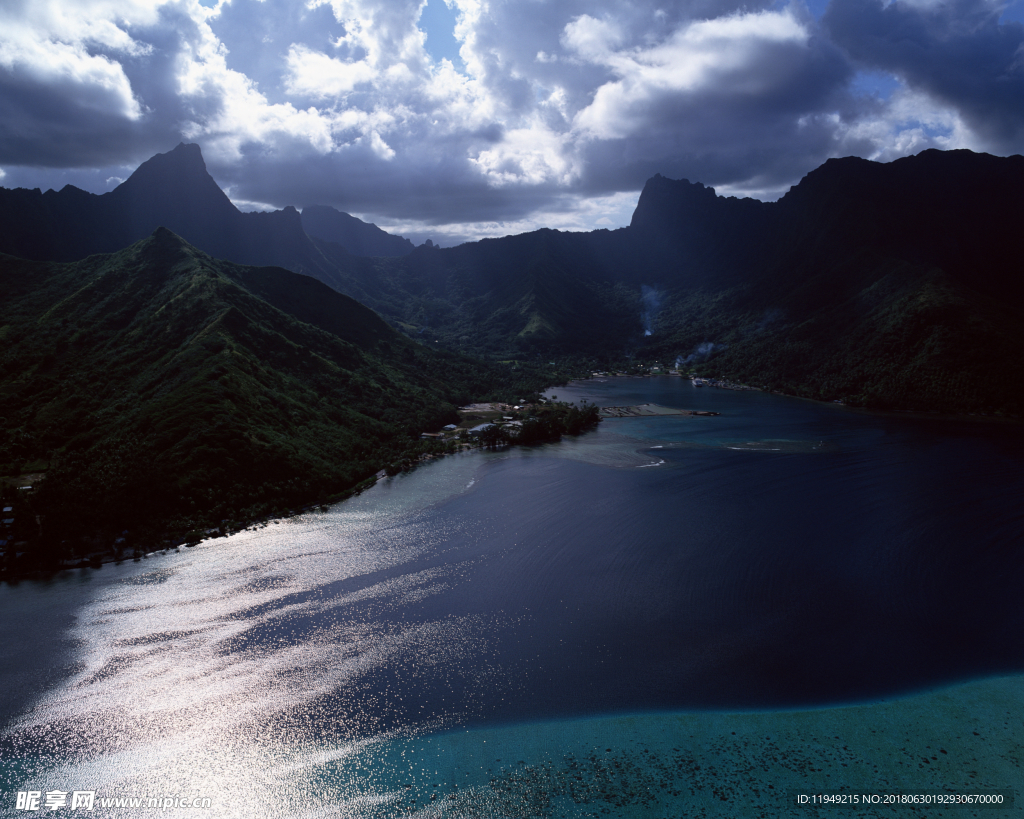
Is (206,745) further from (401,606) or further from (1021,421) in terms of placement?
(1021,421)

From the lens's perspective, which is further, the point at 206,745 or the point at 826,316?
the point at 826,316

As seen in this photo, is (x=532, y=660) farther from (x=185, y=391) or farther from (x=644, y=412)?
(x=644, y=412)

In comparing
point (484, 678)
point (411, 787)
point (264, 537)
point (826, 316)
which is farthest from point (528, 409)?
point (826, 316)

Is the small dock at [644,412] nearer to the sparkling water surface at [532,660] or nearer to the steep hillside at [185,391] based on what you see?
the steep hillside at [185,391]

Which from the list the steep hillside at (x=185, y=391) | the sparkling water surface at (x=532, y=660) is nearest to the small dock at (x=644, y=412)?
the steep hillside at (x=185, y=391)

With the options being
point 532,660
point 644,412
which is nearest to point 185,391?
point 532,660

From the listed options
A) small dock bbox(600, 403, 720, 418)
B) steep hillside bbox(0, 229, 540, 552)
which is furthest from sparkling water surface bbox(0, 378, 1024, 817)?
small dock bbox(600, 403, 720, 418)
